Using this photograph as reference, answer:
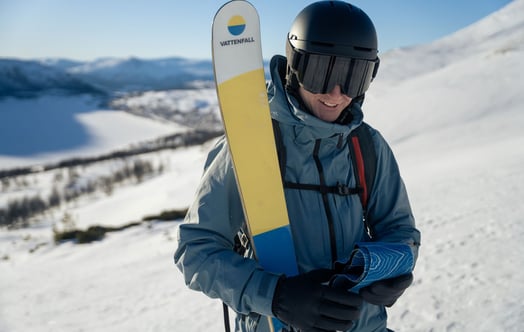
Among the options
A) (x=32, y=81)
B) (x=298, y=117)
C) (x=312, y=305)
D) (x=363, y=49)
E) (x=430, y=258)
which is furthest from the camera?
(x=32, y=81)

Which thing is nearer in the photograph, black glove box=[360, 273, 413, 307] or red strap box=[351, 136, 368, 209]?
black glove box=[360, 273, 413, 307]

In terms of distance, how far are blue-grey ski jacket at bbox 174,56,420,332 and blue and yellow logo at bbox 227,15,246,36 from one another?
0.73 feet

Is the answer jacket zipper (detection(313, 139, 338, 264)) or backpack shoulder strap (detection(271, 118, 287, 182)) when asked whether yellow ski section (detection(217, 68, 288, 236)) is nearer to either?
backpack shoulder strap (detection(271, 118, 287, 182))

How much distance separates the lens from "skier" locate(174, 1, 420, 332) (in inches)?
44.5

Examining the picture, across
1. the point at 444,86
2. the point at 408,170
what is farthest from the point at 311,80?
the point at 444,86

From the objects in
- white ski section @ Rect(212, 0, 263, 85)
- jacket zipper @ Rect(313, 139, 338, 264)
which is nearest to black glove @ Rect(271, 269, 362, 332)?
jacket zipper @ Rect(313, 139, 338, 264)

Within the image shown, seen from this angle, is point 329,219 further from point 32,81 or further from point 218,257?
point 32,81

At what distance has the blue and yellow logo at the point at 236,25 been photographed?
1508 millimetres

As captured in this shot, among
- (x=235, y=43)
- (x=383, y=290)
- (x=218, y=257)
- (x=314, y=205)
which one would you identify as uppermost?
(x=235, y=43)

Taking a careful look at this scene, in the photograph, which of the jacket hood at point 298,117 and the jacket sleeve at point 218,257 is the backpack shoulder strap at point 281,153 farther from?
the jacket sleeve at point 218,257

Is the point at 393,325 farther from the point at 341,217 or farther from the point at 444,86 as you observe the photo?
the point at 444,86

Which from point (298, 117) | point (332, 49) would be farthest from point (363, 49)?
point (298, 117)

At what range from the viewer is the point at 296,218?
1.34 meters

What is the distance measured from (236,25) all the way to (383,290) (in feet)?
3.97
